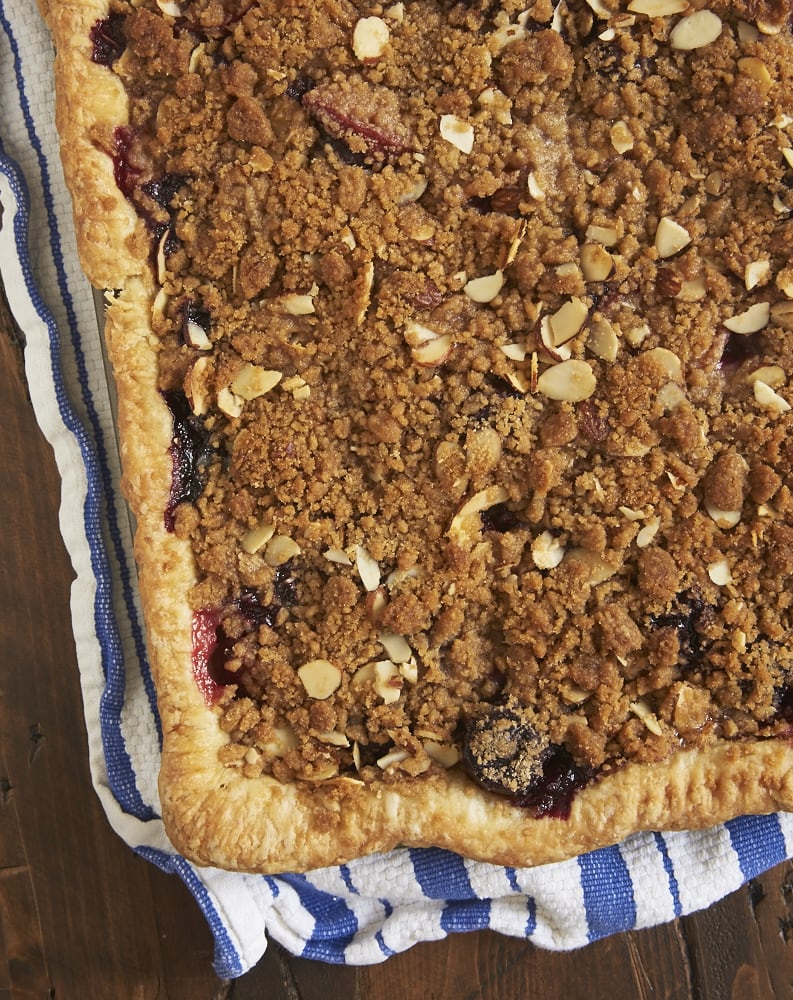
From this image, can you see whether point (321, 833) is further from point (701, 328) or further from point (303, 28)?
point (303, 28)

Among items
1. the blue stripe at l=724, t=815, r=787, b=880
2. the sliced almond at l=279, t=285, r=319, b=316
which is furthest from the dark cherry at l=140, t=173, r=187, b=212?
the blue stripe at l=724, t=815, r=787, b=880

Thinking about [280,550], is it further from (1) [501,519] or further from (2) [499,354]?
(2) [499,354]

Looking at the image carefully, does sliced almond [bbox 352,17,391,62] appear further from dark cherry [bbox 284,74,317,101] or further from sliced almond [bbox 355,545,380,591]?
sliced almond [bbox 355,545,380,591]

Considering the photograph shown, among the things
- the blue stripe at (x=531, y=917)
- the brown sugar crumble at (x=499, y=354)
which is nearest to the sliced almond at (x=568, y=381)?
the brown sugar crumble at (x=499, y=354)

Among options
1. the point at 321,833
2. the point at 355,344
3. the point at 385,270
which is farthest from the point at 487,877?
the point at 385,270

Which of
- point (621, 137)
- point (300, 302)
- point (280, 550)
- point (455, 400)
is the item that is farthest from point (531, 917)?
point (621, 137)

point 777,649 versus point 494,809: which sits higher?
point 777,649

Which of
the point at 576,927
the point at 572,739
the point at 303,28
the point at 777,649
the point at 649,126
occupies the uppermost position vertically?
the point at 303,28
